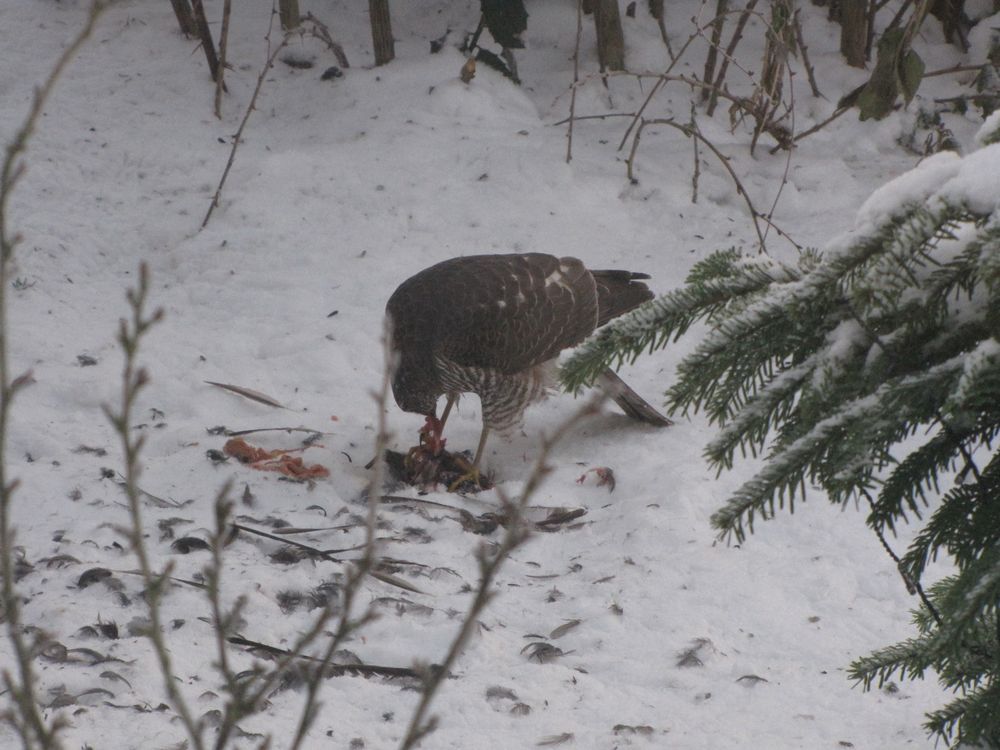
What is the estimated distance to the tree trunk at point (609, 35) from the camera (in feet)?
→ 21.7

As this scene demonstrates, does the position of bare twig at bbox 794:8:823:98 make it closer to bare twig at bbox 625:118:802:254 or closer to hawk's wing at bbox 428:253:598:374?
bare twig at bbox 625:118:802:254

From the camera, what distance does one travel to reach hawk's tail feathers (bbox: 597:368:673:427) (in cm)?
458

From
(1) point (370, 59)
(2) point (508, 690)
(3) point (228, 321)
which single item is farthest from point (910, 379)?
(1) point (370, 59)

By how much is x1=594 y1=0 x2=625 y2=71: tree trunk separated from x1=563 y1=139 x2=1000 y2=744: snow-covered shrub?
5.19m

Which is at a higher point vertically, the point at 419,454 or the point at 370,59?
the point at 370,59

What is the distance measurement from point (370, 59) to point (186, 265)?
2150mm

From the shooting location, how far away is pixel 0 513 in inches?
46.6

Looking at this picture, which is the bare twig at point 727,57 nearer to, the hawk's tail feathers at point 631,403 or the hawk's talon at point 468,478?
the hawk's tail feathers at point 631,403

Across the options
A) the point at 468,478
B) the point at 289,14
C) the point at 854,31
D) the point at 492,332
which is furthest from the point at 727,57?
the point at 468,478

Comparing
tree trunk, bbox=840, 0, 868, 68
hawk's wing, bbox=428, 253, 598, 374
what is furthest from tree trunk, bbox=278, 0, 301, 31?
tree trunk, bbox=840, 0, 868, 68

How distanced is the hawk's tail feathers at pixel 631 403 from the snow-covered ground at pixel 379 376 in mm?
65

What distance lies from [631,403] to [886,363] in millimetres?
3113

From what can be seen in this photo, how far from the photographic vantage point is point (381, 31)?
6.57m

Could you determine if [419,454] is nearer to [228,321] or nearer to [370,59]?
[228,321]
